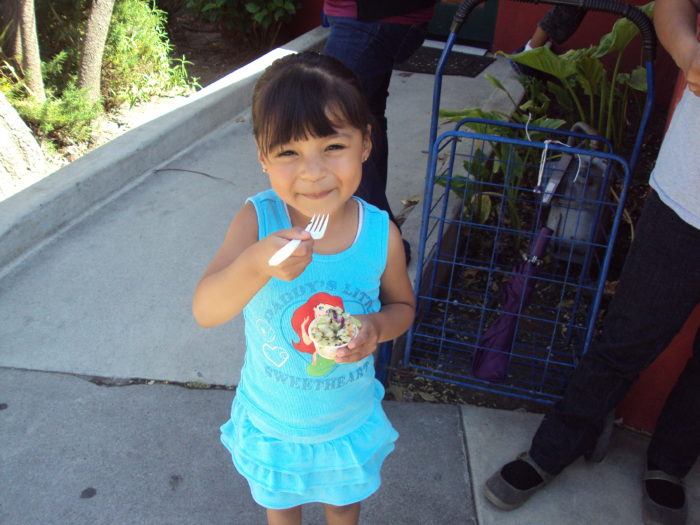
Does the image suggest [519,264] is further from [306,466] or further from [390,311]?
[306,466]

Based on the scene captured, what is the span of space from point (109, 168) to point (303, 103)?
270 cm

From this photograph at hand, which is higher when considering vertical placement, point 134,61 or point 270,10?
point 270,10

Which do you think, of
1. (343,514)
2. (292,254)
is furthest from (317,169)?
(343,514)

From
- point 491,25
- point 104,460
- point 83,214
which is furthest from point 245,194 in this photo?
point 491,25

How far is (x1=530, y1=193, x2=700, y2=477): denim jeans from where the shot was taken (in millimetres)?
1750

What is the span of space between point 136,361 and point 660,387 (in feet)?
6.42

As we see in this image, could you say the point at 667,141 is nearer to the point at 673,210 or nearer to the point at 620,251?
the point at 673,210

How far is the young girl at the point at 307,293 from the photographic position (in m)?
1.28

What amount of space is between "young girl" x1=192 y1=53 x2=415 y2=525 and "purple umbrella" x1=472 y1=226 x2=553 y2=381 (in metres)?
0.91

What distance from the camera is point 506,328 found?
2.43m

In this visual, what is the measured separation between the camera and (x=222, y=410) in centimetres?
239

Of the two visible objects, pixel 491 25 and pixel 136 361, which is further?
pixel 491 25

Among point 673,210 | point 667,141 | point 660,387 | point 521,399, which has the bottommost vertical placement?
point 521,399

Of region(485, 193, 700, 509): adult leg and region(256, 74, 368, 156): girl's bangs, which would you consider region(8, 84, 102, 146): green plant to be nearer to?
region(256, 74, 368, 156): girl's bangs
